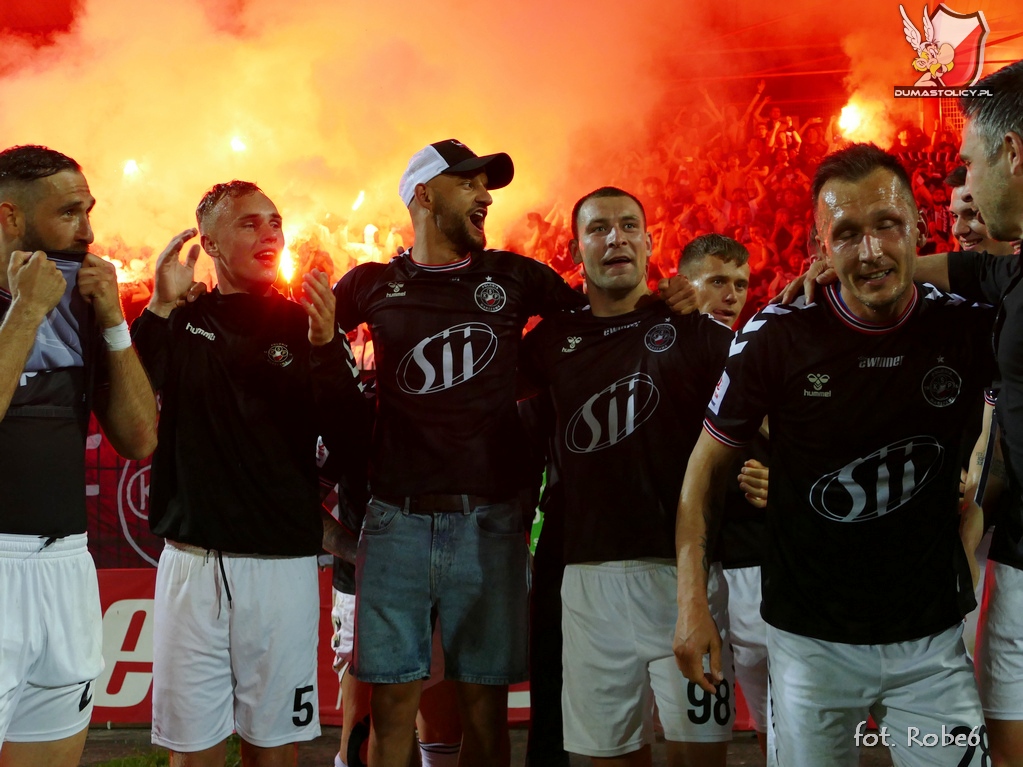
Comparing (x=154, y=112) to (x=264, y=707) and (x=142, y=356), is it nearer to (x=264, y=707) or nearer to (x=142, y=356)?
(x=142, y=356)

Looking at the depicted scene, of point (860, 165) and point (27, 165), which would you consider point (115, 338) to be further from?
point (860, 165)

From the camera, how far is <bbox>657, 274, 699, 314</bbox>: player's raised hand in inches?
128

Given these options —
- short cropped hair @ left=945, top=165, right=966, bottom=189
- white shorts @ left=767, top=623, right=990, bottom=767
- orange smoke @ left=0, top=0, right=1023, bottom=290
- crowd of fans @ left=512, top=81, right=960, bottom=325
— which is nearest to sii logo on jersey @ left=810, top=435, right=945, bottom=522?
white shorts @ left=767, top=623, right=990, bottom=767

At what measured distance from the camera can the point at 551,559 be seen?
3.50 metres

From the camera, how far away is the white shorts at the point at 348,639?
12.2ft

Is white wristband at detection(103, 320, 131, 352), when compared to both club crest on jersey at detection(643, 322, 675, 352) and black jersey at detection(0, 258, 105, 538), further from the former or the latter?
club crest on jersey at detection(643, 322, 675, 352)

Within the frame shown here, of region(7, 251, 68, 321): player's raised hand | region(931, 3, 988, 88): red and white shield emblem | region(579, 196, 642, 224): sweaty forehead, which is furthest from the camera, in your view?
region(931, 3, 988, 88): red and white shield emblem

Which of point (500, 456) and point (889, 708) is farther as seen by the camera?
point (500, 456)

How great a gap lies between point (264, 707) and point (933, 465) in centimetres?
234

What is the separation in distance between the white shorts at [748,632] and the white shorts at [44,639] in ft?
7.60

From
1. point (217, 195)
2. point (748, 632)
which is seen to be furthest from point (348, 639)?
point (217, 195)

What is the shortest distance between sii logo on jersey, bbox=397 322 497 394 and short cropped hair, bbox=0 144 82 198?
4.14 feet

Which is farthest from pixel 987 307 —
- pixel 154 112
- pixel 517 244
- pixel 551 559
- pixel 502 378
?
pixel 154 112

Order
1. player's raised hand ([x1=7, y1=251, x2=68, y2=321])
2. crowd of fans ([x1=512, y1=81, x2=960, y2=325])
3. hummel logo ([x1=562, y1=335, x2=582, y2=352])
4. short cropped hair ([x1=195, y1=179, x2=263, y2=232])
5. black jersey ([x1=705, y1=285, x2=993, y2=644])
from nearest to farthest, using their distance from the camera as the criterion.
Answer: black jersey ([x1=705, y1=285, x2=993, y2=644])
player's raised hand ([x1=7, y1=251, x2=68, y2=321])
hummel logo ([x1=562, y1=335, x2=582, y2=352])
short cropped hair ([x1=195, y1=179, x2=263, y2=232])
crowd of fans ([x1=512, y1=81, x2=960, y2=325])
